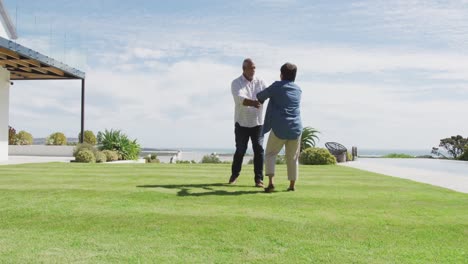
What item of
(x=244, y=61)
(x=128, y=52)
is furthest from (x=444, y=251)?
(x=128, y=52)

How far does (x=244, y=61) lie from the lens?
7316 mm

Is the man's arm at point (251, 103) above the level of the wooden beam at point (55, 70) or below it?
below

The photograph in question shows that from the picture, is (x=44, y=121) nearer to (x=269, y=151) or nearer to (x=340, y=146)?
(x=340, y=146)

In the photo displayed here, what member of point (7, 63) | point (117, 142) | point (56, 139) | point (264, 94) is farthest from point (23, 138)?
point (264, 94)

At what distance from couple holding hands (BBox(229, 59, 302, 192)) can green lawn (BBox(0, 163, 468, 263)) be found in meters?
0.52

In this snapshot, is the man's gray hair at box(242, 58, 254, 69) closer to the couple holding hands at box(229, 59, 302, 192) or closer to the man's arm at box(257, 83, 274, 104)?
the couple holding hands at box(229, 59, 302, 192)

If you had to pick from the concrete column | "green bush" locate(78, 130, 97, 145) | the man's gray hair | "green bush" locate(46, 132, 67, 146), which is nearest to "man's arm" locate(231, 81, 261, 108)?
the man's gray hair

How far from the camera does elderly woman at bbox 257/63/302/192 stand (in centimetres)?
663

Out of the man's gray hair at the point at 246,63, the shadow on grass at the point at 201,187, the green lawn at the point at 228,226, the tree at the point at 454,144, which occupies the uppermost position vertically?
the man's gray hair at the point at 246,63

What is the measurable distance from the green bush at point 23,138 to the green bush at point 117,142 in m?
7.39

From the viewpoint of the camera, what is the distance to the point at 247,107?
24.1ft

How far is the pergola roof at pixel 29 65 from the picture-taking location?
58.3 ft

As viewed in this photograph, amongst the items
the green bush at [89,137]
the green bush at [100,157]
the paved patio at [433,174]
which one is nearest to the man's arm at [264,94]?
the paved patio at [433,174]

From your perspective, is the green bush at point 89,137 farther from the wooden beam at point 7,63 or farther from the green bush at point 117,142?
the wooden beam at point 7,63
